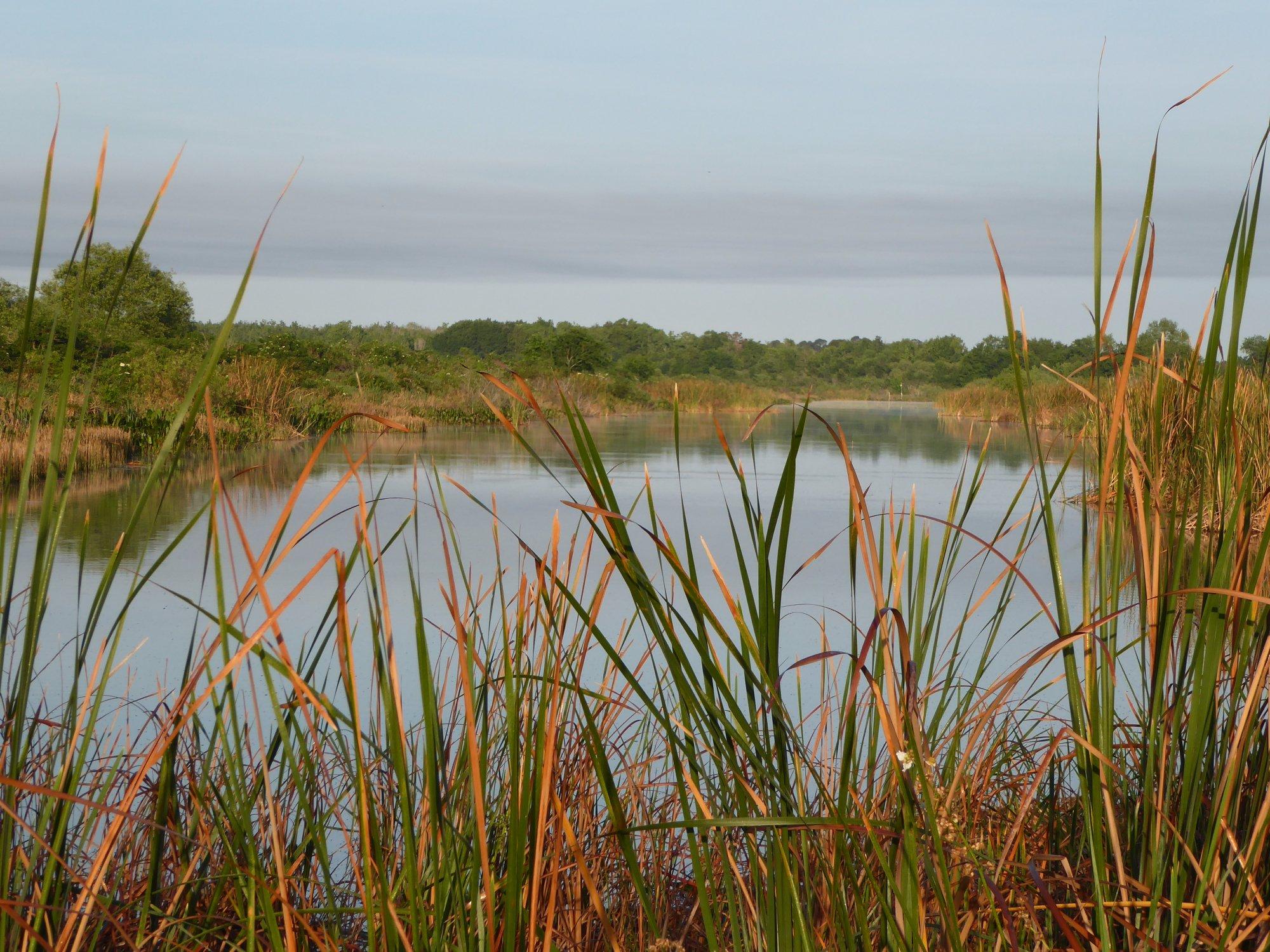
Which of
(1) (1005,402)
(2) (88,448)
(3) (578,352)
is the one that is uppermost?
(3) (578,352)

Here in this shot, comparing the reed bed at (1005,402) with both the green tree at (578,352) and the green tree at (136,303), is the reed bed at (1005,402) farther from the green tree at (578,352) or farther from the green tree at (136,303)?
the green tree at (136,303)

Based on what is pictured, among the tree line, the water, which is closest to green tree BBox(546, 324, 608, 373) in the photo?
the tree line

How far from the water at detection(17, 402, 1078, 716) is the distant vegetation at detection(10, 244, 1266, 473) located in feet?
1.61

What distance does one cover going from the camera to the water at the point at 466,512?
105 inches

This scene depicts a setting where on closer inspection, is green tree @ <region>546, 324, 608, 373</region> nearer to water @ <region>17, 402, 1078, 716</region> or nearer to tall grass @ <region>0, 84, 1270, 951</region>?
water @ <region>17, 402, 1078, 716</region>

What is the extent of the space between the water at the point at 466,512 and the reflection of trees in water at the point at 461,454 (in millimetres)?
29

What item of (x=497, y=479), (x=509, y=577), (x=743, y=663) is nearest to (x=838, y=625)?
(x=509, y=577)

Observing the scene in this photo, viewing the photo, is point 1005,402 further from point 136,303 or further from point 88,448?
point 136,303

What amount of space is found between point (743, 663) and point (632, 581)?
3.9 inches

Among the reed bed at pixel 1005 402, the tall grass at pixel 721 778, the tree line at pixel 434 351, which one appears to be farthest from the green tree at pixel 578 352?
the tall grass at pixel 721 778

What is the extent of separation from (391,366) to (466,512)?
1481 cm

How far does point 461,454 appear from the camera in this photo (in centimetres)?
954

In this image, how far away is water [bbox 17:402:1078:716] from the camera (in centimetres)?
268

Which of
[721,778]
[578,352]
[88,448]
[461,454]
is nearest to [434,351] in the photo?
[578,352]
